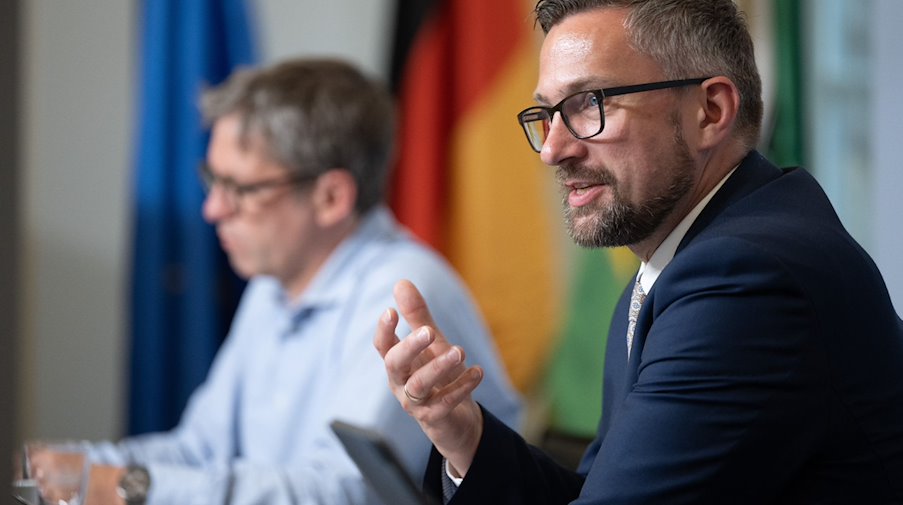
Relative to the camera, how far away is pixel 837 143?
3078 mm

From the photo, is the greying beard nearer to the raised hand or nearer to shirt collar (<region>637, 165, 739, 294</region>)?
shirt collar (<region>637, 165, 739, 294</region>)

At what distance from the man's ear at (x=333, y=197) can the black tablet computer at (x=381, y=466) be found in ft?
3.79

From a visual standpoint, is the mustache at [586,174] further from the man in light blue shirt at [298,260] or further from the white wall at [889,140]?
the white wall at [889,140]

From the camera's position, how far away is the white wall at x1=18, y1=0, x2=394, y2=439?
130 inches

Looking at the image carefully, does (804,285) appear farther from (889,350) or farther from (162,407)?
(162,407)

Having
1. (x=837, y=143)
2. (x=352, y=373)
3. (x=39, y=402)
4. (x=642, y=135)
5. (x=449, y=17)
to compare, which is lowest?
(x=39, y=402)

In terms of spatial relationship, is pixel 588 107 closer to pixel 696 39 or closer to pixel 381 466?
pixel 696 39

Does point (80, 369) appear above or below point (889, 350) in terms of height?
below

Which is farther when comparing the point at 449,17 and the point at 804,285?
the point at 449,17

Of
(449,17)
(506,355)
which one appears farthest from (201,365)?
(449,17)

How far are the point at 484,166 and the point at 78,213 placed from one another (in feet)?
4.20

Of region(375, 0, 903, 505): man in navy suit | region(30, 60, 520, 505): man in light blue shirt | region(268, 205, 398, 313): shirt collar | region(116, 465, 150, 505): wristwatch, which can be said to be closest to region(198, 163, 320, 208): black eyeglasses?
region(30, 60, 520, 505): man in light blue shirt

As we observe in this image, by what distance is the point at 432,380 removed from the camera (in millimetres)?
1199

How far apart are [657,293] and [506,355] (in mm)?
2088
